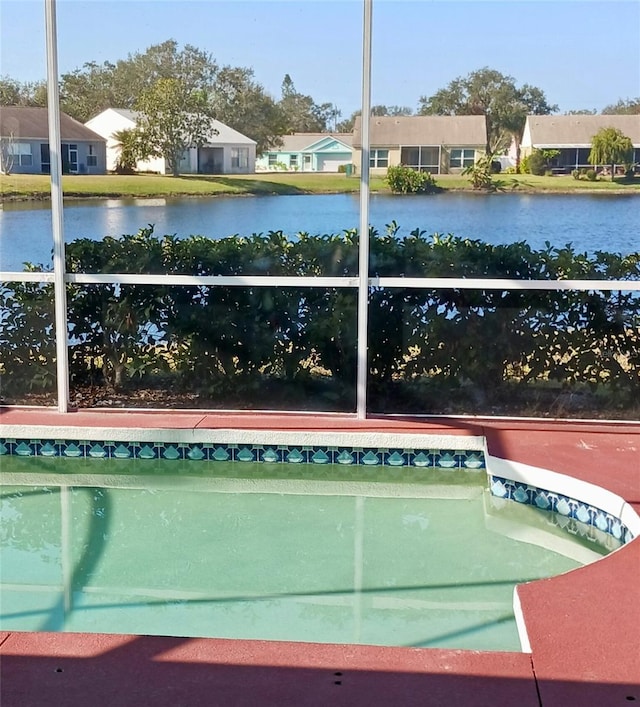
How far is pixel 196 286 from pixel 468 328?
1628 millimetres

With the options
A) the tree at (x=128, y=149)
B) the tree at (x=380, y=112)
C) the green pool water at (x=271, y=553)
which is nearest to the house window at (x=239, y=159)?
the tree at (x=128, y=149)

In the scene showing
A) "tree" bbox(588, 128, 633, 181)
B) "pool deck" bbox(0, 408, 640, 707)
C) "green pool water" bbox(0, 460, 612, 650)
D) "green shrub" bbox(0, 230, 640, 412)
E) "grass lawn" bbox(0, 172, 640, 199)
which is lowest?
"green pool water" bbox(0, 460, 612, 650)

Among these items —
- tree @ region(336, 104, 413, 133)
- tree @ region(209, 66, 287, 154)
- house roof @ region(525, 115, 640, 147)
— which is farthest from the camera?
tree @ region(209, 66, 287, 154)

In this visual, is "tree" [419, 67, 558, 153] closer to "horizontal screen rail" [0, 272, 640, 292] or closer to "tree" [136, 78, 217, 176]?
"horizontal screen rail" [0, 272, 640, 292]

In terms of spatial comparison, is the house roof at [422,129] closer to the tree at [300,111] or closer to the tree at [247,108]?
the tree at [300,111]

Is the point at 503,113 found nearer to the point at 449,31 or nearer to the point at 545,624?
the point at 449,31

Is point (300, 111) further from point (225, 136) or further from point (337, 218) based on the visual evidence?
point (337, 218)

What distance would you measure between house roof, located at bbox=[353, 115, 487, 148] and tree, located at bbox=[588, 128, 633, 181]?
65 cm

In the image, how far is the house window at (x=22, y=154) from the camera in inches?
199

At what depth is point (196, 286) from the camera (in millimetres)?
5293

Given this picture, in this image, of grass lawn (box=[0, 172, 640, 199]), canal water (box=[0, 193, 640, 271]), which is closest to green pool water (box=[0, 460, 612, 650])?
canal water (box=[0, 193, 640, 271])

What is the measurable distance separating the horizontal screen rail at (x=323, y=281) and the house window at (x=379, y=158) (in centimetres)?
63

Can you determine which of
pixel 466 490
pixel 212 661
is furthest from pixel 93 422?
pixel 212 661

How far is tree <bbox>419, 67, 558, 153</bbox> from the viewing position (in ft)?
16.0
